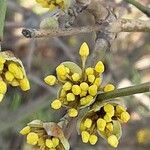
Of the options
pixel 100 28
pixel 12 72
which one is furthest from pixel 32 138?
pixel 100 28

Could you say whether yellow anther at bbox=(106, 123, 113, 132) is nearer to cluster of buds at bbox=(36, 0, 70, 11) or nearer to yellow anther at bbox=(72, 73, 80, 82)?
yellow anther at bbox=(72, 73, 80, 82)

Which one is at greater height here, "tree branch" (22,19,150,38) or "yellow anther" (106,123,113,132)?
"tree branch" (22,19,150,38)

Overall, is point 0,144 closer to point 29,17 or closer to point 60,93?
point 29,17

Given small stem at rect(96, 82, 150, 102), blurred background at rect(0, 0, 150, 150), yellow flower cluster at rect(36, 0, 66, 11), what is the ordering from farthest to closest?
blurred background at rect(0, 0, 150, 150) < yellow flower cluster at rect(36, 0, 66, 11) < small stem at rect(96, 82, 150, 102)

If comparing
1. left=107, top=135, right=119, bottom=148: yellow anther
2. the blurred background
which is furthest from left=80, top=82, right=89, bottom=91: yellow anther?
the blurred background

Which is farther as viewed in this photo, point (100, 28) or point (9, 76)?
point (100, 28)

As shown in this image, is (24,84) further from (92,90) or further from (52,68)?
(52,68)

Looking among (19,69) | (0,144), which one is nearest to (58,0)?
(19,69)

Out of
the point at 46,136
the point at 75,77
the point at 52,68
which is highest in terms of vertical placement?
the point at 75,77
